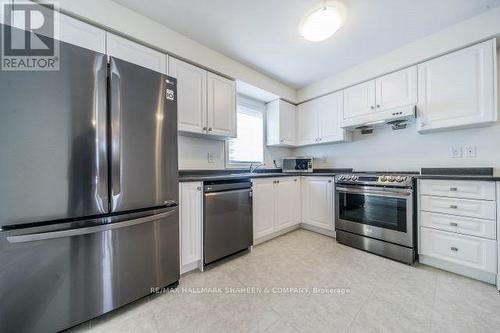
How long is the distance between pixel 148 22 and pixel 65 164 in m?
1.53

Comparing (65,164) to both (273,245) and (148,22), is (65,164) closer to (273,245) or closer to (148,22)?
(148,22)

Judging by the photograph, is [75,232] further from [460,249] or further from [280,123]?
[460,249]

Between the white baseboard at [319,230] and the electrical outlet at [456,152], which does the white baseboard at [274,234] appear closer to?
the white baseboard at [319,230]

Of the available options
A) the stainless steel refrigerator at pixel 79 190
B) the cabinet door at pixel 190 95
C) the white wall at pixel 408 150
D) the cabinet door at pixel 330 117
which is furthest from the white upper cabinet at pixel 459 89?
the stainless steel refrigerator at pixel 79 190

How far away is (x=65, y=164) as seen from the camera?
3.67 ft

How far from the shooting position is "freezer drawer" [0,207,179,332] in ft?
3.31

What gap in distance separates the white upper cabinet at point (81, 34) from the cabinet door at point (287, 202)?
92.2 inches

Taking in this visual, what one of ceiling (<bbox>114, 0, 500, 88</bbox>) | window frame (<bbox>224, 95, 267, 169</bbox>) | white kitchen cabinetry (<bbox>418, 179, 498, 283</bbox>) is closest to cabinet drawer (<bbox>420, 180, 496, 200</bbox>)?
white kitchen cabinetry (<bbox>418, 179, 498, 283</bbox>)

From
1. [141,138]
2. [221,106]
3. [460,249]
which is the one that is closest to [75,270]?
[141,138]

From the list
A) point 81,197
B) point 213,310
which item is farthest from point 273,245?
point 81,197

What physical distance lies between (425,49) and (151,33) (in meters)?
2.91

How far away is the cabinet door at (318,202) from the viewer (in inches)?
108

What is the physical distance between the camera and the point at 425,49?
2.11 meters

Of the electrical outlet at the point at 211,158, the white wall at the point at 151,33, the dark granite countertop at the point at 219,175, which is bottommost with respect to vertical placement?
the dark granite countertop at the point at 219,175
